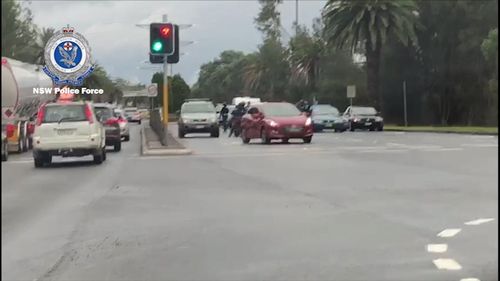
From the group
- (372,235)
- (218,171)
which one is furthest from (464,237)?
(218,171)

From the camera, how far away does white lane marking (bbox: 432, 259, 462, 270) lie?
609 centimetres

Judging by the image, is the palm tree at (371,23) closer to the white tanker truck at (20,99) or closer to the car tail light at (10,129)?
the white tanker truck at (20,99)

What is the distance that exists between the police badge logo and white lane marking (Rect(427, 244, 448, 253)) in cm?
518

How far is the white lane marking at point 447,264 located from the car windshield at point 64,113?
408cm

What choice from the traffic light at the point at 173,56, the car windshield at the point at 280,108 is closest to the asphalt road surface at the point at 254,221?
the traffic light at the point at 173,56

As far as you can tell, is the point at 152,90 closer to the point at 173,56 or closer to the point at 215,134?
the point at 173,56

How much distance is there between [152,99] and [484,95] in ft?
4.95

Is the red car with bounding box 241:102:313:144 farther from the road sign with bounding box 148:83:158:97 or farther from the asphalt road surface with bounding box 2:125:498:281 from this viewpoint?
the road sign with bounding box 148:83:158:97

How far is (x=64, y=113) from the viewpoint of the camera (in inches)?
106

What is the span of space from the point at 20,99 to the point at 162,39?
5.03ft

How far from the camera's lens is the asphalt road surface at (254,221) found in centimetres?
544

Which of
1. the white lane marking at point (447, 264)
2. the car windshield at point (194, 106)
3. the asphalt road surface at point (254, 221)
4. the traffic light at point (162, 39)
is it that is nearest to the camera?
the traffic light at point (162, 39)

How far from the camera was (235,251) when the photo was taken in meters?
6.94

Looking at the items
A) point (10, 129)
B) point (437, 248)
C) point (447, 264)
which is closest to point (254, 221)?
point (437, 248)
